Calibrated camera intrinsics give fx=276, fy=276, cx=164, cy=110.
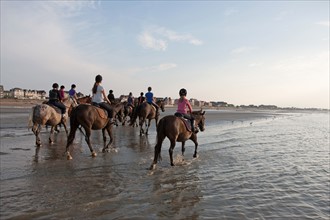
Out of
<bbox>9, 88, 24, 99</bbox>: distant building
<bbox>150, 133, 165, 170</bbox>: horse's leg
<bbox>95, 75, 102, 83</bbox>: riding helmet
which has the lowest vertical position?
<bbox>150, 133, 165, 170</bbox>: horse's leg

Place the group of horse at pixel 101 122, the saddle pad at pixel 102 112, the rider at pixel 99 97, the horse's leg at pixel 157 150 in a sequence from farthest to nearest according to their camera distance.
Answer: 1. the rider at pixel 99 97
2. the saddle pad at pixel 102 112
3. the group of horse at pixel 101 122
4. the horse's leg at pixel 157 150

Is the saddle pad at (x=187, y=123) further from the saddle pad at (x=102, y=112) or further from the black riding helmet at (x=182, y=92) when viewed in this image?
the saddle pad at (x=102, y=112)

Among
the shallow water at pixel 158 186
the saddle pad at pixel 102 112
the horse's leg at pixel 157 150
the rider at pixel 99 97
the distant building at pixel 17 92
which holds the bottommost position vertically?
the shallow water at pixel 158 186

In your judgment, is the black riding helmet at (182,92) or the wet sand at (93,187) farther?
the black riding helmet at (182,92)

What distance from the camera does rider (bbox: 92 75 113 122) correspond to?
10.9m

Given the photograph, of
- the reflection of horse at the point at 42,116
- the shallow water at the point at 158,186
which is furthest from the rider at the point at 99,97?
the reflection of horse at the point at 42,116

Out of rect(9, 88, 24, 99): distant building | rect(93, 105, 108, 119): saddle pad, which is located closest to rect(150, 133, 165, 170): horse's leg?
rect(93, 105, 108, 119): saddle pad

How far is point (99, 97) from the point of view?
Answer: 36.2ft

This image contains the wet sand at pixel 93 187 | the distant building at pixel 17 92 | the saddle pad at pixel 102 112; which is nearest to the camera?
the wet sand at pixel 93 187

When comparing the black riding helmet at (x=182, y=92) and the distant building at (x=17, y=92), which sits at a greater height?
the distant building at (x=17, y=92)

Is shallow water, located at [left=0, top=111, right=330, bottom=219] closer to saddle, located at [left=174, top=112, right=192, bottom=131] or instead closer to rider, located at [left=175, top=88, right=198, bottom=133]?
saddle, located at [left=174, top=112, right=192, bottom=131]

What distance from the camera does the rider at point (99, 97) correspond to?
1086cm

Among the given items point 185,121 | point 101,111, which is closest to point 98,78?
point 101,111

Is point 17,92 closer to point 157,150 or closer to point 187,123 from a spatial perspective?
point 187,123
